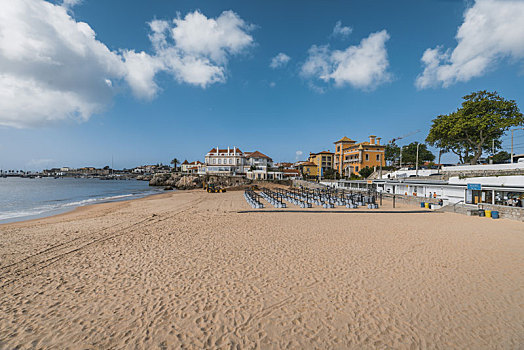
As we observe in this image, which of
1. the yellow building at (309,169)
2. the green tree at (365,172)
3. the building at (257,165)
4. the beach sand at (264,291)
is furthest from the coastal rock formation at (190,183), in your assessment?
the beach sand at (264,291)

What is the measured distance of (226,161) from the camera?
70938 mm

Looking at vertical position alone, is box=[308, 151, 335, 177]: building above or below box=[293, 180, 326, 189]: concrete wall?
above

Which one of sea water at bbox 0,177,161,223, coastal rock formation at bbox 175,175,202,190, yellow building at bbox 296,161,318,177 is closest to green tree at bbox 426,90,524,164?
yellow building at bbox 296,161,318,177

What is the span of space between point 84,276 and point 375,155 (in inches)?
2245

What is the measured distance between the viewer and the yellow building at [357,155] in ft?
170

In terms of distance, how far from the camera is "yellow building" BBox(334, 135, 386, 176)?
51.9 meters

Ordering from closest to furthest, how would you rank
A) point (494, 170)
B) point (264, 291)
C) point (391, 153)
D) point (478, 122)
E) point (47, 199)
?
point (264, 291) < point (494, 170) < point (478, 122) < point (47, 199) < point (391, 153)

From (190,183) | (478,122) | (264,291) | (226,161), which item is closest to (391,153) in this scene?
(478,122)

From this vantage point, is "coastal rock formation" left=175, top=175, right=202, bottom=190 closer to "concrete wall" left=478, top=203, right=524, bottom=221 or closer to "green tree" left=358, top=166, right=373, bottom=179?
"green tree" left=358, top=166, right=373, bottom=179

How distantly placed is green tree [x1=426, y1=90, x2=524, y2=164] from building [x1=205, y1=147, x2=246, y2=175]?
5103cm

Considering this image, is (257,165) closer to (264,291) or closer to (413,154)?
(413,154)

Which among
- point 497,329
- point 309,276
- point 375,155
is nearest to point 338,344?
point 309,276

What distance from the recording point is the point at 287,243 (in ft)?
31.4

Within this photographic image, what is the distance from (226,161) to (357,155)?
1576 inches
